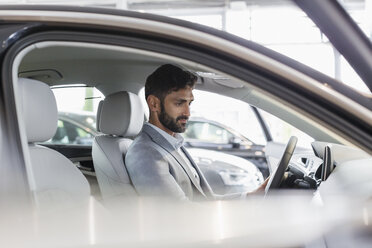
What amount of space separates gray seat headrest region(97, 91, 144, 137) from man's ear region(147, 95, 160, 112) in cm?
11

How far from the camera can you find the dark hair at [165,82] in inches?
72.3

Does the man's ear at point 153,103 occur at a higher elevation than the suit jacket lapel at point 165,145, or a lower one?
higher

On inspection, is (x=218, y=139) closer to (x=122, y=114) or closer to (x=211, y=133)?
(x=211, y=133)

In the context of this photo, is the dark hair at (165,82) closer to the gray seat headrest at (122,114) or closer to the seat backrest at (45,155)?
the gray seat headrest at (122,114)

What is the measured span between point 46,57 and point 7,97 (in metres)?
0.52

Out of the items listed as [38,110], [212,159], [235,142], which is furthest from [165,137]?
[235,142]

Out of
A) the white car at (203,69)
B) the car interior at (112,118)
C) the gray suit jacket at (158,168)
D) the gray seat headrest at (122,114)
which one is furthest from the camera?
the gray seat headrest at (122,114)

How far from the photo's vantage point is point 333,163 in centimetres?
169

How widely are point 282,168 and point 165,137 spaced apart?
20.1 inches

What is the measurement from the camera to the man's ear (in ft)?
6.51

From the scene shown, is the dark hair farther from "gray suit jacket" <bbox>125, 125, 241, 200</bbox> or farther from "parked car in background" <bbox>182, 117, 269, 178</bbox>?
"parked car in background" <bbox>182, 117, 269, 178</bbox>

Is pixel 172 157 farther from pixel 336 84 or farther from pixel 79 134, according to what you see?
pixel 79 134

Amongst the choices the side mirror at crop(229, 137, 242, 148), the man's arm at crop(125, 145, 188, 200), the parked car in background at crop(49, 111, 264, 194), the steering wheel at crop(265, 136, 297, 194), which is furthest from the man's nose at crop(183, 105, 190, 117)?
the side mirror at crop(229, 137, 242, 148)

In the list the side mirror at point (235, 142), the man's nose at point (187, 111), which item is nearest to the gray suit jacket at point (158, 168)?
the man's nose at point (187, 111)
